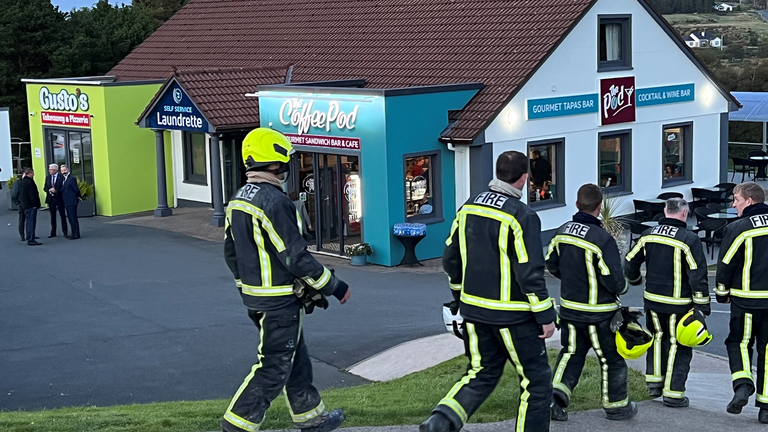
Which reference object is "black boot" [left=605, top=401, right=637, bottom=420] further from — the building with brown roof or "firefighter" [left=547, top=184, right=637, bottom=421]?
the building with brown roof

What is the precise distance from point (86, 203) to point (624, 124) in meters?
13.1

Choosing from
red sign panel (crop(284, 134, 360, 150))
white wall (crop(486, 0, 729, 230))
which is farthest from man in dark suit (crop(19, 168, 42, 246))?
white wall (crop(486, 0, 729, 230))

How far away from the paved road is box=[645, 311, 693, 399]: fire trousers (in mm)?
3906

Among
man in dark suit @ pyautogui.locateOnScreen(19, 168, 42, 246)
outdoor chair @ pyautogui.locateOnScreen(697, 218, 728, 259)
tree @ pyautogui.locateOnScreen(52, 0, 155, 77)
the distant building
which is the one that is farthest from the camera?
the distant building

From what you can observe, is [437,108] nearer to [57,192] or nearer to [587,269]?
[57,192]

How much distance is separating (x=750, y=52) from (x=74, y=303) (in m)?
51.5

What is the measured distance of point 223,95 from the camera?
75.2ft

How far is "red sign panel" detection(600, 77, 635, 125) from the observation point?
2139cm

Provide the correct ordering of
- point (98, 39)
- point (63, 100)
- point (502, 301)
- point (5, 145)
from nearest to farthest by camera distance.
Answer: point (502, 301), point (5, 145), point (63, 100), point (98, 39)

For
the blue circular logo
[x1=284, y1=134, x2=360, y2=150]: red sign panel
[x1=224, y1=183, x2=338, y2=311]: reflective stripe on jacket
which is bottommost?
[x1=224, y1=183, x2=338, y2=311]: reflective stripe on jacket

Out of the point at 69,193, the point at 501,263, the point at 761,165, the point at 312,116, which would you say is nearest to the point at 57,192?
the point at 69,193

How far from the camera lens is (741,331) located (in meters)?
7.88

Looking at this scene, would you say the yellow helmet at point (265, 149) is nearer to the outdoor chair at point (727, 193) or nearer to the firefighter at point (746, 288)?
the firefighter at point (746, 288)

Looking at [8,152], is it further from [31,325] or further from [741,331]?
[741,331]
